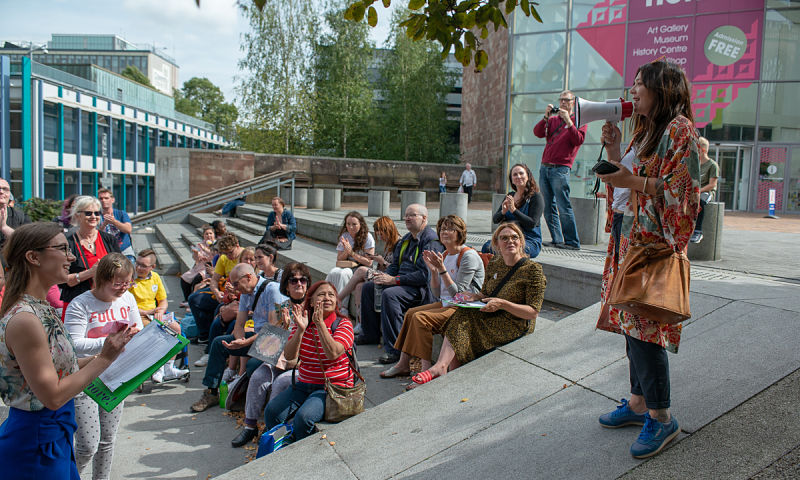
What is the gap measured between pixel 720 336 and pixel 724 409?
0.90 m

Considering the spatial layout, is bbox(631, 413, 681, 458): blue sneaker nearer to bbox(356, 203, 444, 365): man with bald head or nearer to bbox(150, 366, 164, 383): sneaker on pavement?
bbox(356, 203, 444, 365): man with bald head

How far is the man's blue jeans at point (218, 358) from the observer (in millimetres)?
5629

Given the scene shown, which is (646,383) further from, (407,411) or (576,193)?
(576,193)

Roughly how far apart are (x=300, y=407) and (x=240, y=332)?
5.34ft

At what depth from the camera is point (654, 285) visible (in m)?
2.50

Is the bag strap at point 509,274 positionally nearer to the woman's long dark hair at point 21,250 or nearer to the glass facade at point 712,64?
the woman's long dark hair at point 21,250

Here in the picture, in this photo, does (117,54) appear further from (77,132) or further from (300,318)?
(300,318)

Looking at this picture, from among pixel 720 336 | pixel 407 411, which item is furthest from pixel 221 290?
pixel 720 336

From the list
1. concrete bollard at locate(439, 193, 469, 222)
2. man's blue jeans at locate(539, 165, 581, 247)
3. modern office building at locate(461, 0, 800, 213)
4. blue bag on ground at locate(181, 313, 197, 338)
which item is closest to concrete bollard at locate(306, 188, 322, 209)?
concrete bollard at locate(439, 193, 469, 222)

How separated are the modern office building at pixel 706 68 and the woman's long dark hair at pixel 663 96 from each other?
18.9 m

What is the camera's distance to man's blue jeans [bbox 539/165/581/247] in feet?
24.8

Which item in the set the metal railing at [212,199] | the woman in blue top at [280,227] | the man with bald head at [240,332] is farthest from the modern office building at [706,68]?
the man with bald head at [240,332]

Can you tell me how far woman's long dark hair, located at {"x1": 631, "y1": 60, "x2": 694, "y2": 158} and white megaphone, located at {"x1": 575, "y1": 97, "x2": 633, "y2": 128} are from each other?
0.39 feet

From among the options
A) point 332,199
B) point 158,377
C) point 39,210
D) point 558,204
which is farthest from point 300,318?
point 39,210
